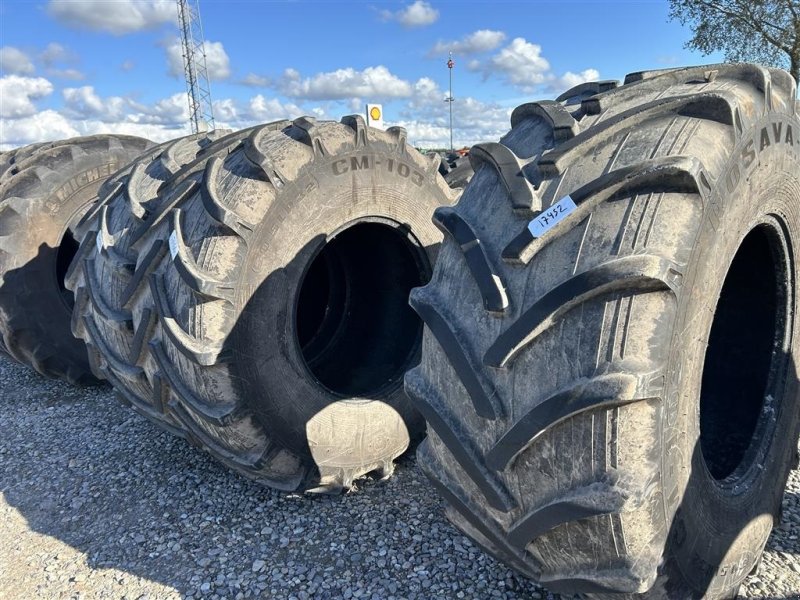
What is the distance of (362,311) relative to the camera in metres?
3.95

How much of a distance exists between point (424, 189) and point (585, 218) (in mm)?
1848

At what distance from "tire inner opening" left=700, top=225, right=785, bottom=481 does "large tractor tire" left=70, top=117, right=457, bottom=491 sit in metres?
1.51

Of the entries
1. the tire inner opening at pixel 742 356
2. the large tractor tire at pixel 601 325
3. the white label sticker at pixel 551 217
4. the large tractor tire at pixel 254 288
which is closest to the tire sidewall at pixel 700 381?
the large tractor tire at pixel 601 325

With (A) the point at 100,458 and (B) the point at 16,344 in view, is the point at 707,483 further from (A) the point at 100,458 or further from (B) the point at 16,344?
(B) the point at 16,344

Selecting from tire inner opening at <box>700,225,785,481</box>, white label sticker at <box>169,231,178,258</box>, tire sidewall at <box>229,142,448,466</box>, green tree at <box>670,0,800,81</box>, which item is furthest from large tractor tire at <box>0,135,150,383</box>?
green tree at <box>670,0,800,81</box>

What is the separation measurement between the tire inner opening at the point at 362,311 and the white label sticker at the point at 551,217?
1.78 meters

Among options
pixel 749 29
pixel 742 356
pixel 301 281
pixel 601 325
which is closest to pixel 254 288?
pixel 301 281

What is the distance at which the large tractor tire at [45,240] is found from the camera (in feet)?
15.3

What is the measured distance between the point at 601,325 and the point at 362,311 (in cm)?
264

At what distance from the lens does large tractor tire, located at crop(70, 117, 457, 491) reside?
252 cm

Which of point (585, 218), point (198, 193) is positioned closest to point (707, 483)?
point (585, 218)

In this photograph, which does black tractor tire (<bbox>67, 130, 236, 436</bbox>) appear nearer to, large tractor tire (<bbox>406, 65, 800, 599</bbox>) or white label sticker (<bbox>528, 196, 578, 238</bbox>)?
large tractor tire (<bbox>406, 65, 800, 599</bbox>)

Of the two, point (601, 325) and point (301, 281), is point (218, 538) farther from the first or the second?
point (601, 325)

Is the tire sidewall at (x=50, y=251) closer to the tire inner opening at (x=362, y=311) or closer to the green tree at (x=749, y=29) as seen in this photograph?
the tire inner opening at (x=362, y=311)
